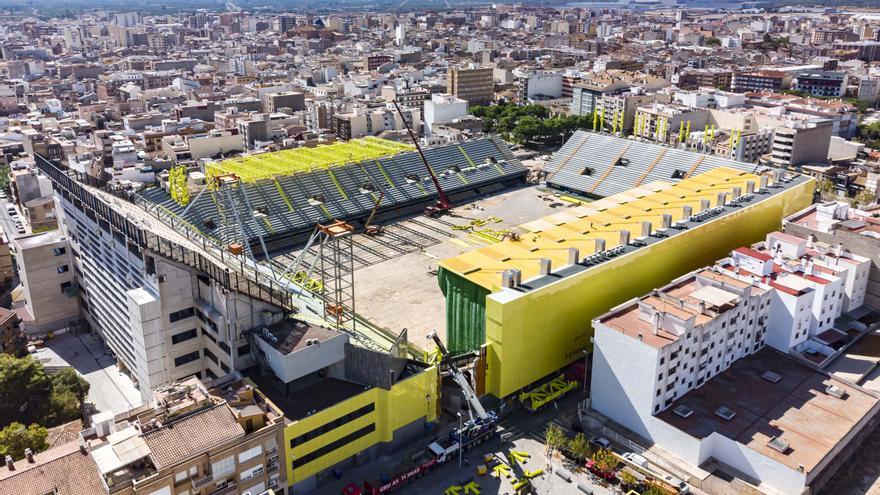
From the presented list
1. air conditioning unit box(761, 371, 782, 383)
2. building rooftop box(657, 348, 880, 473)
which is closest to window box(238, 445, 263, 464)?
building rooftop box(657, 348, 880, 473)

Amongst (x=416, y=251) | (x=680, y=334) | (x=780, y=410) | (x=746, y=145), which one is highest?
(x=680, y=334)

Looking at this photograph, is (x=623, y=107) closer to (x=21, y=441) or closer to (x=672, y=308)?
(x=672, y=308)

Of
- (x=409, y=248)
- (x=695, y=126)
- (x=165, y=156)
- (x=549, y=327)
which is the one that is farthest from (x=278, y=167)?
(x=695, y=126)

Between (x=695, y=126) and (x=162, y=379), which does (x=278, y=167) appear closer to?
(x=162, y=379)

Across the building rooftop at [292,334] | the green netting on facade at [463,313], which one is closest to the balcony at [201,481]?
the building rooftop at [292,334]

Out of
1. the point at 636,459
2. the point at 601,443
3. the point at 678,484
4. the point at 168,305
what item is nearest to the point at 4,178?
the point at 168,305

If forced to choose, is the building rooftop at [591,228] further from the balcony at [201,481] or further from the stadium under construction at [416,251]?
the balcony at [201,481]
